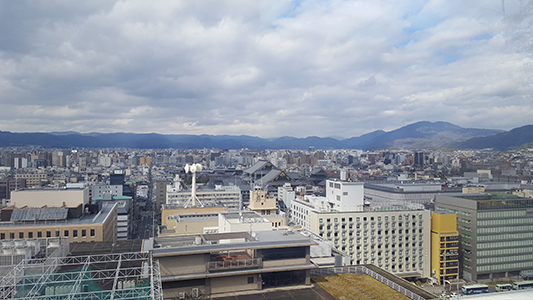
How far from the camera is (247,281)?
A: 1120 centimetres

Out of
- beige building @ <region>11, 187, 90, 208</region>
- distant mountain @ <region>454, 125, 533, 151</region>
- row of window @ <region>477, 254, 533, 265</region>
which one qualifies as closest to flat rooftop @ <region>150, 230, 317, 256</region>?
beige building @ <region>11, 187, 90, 208</region>

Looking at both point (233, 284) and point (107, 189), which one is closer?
point (233, 284)

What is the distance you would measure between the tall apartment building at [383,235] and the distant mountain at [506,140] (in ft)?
86.3

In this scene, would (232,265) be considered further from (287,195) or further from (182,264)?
(287,195)

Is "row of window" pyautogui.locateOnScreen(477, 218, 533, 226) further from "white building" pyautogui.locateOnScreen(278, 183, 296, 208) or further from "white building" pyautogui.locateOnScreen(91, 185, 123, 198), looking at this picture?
"white building" pyautogui.locateOnScreen(91, 185, 123, 198)

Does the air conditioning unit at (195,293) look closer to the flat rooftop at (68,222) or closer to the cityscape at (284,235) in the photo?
the cityscape at (284,235)

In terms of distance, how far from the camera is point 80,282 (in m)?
8.42

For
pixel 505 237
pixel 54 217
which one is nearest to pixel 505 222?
pixel 505 237

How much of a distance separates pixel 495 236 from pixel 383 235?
8.42 meters

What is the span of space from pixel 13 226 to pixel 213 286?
495 inches

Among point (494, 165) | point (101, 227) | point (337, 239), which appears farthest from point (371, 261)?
point (494, 165)

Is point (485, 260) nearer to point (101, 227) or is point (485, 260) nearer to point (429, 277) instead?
point (429, 277)

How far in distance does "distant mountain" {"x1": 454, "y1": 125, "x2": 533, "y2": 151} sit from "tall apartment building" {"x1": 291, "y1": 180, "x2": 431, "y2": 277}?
26.3 m

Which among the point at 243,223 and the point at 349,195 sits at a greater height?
the point at 349,195
